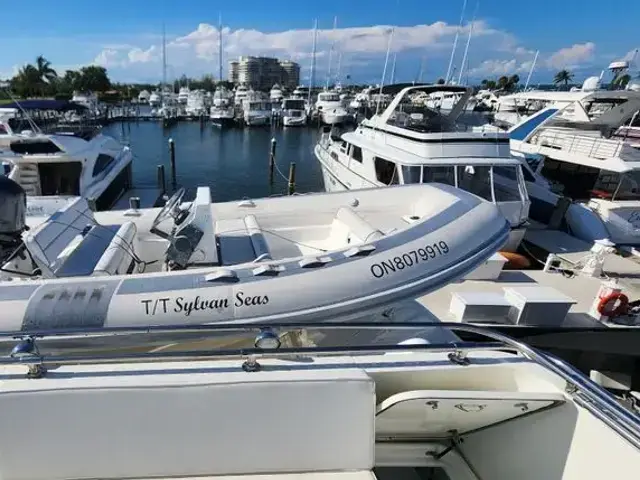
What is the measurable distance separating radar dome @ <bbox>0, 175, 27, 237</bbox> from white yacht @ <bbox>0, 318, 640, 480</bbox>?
1734 millimetres

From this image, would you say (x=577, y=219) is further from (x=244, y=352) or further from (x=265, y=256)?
(x=244, y=352)

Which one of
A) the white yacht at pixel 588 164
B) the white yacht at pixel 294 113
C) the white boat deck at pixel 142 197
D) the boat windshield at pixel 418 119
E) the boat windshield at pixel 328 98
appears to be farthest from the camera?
the boat windshield at pixel 328 98

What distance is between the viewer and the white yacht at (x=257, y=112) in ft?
126

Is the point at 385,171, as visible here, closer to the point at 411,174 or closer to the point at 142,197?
the point at 411,174

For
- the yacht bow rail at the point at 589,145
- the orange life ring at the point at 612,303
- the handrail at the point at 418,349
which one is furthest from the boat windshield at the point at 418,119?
the handrail at the point at 418,349

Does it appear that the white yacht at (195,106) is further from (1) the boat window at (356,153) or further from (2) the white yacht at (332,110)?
(1) the boat window at (356,153)

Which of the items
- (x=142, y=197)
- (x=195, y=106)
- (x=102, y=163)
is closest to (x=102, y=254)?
(x=102, y=163)

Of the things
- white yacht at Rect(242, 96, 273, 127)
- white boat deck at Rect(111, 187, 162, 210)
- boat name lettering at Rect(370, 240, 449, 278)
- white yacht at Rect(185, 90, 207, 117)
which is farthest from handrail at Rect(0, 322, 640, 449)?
white yacht at Rect(185, 90, 207, 117)

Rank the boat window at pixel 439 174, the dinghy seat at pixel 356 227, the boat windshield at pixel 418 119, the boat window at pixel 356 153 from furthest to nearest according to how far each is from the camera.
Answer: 1. the boat window at pixel 356 153
2. the boat windshield at pixel 418 119
3. the boat window at pixel 439 174
4. the dinghy seat at pixel 356 227

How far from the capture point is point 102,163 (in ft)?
36.2

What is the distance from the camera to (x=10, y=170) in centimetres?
959

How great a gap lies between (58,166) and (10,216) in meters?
8.43

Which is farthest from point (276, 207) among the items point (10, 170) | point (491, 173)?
point (10, 170)

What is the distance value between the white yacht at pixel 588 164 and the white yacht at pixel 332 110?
25231 millimetres
